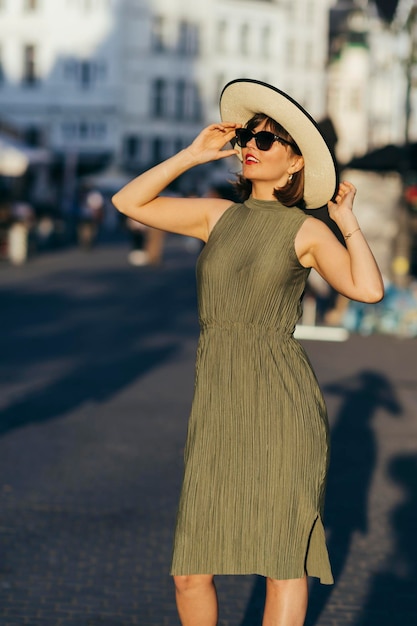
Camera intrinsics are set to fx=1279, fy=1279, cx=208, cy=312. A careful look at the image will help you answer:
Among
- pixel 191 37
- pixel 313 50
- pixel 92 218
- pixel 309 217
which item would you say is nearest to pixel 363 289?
pixel 309 217

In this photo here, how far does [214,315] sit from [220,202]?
0.40 m

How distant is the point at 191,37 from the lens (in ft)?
262

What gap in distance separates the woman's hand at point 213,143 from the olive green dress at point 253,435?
318 mm

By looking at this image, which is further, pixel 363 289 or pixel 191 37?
pixel 191 37

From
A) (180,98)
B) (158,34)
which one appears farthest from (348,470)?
(180,98)

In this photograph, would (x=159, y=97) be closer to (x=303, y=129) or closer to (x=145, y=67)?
(x=145, y=67)

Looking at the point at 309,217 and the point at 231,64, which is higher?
the point at 309,217

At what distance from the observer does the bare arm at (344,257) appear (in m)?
3.69

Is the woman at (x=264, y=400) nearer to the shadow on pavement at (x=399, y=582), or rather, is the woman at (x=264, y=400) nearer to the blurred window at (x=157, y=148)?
the shadow on pavement at (x=399, y=582)

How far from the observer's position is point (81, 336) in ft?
47.7

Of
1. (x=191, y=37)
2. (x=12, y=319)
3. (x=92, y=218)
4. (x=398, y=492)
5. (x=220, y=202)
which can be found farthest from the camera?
(x=191, y=37)

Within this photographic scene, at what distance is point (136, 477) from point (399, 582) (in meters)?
2.26

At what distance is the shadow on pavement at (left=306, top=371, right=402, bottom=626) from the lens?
231 inches

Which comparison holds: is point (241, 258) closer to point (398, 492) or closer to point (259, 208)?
point (259, 208)
